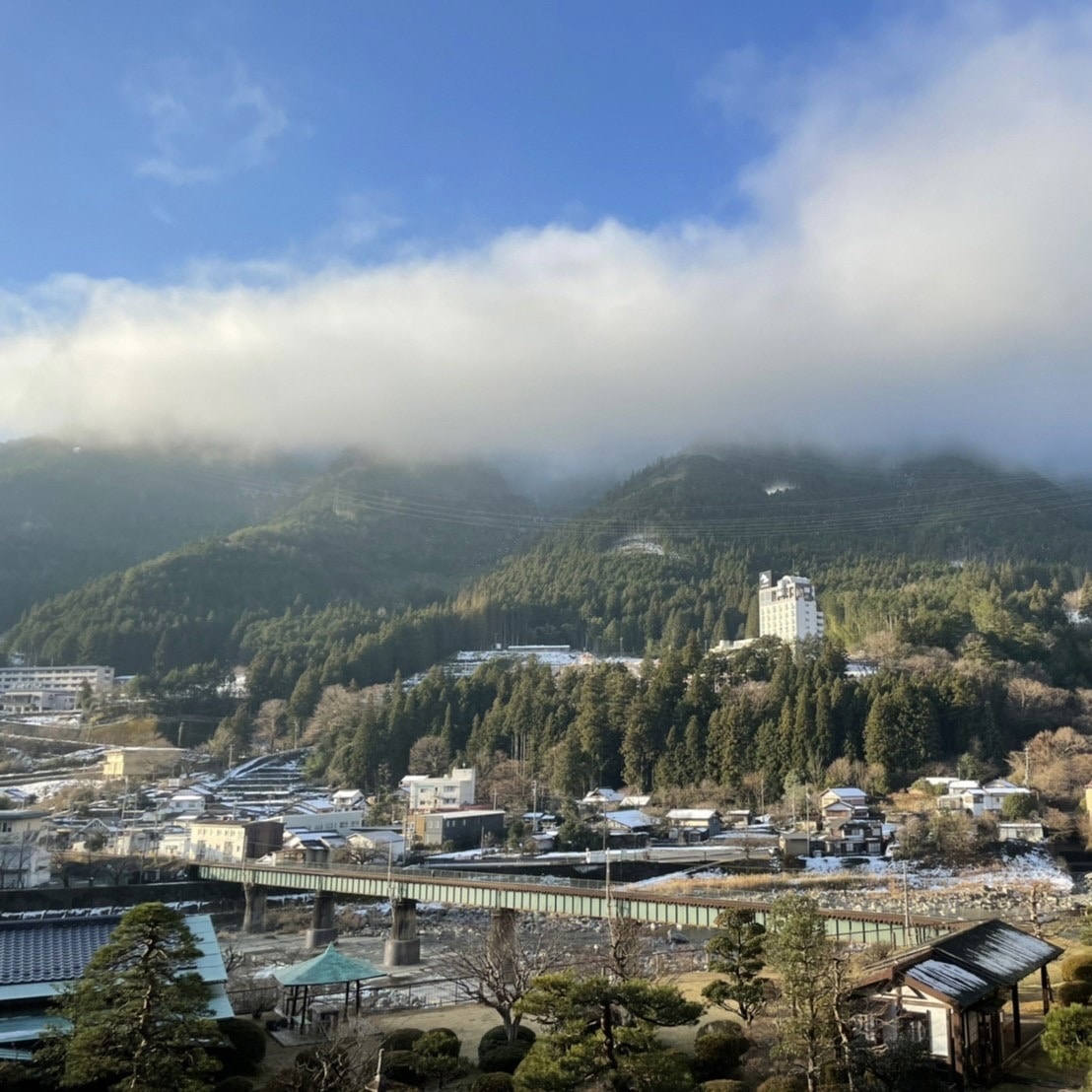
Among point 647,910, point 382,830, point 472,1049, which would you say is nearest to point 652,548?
point 382,830

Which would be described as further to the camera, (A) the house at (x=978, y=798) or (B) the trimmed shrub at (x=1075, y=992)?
(A) the house at (x=978, y=798)

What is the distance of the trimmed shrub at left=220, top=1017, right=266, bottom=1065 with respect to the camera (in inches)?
898

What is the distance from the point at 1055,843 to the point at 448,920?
41810mm

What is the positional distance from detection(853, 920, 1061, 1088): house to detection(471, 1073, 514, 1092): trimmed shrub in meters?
7.35

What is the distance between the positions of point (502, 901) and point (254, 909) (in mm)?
24657

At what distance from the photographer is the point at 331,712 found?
113m

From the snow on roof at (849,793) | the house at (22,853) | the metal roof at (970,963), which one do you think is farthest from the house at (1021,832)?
the house at (22,853)

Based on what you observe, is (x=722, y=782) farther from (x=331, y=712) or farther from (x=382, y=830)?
(x=331, y=712)

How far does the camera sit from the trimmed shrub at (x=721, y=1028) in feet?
73.2

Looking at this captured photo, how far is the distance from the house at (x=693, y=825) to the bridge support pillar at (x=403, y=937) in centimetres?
3037

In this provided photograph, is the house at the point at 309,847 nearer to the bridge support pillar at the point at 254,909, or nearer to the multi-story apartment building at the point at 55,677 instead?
the bridge support pillar at the point at 254,909

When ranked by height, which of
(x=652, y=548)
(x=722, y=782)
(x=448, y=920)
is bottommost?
(x=448, y=920)

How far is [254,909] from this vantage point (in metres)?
58.9

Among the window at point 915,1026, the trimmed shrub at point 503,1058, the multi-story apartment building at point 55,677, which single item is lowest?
the trimmed shrub at point 503,1058
